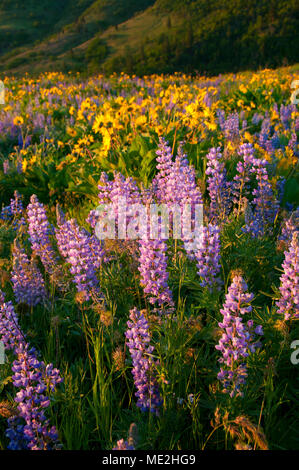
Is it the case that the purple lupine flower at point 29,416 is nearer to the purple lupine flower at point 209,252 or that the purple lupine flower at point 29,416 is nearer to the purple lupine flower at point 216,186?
the purple lupine flower at point 209,252

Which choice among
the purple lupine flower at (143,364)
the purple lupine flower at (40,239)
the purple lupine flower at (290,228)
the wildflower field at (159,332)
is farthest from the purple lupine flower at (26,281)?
the purple lupine flower at (290,228)

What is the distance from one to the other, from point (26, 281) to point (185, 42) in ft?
141

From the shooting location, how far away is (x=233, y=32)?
39.9 meters

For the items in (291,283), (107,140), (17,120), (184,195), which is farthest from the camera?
(17,120)

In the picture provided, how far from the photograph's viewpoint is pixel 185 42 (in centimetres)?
4006

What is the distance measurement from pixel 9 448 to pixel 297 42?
40487 millimetres

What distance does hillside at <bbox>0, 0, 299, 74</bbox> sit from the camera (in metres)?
36.3

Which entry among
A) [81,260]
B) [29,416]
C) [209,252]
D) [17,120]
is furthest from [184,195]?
[17,120]

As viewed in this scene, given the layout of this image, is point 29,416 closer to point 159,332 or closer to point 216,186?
point 159,332

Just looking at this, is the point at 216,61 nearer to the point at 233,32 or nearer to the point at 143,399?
the point at 233,32

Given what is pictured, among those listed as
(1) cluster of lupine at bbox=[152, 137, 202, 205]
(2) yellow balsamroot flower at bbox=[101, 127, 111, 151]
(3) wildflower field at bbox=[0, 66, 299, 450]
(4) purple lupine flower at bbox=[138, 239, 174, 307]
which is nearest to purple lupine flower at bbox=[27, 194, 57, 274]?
(3) wildflower field at bbox=[0, 66, 299, 450]

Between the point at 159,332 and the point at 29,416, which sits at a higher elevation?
the point at 159,332

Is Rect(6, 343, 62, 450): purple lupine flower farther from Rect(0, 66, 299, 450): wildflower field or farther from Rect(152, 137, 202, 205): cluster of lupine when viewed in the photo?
Rect(152, 137, 202, 205): cluster of lupine

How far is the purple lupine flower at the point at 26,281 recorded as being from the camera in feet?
8.52
